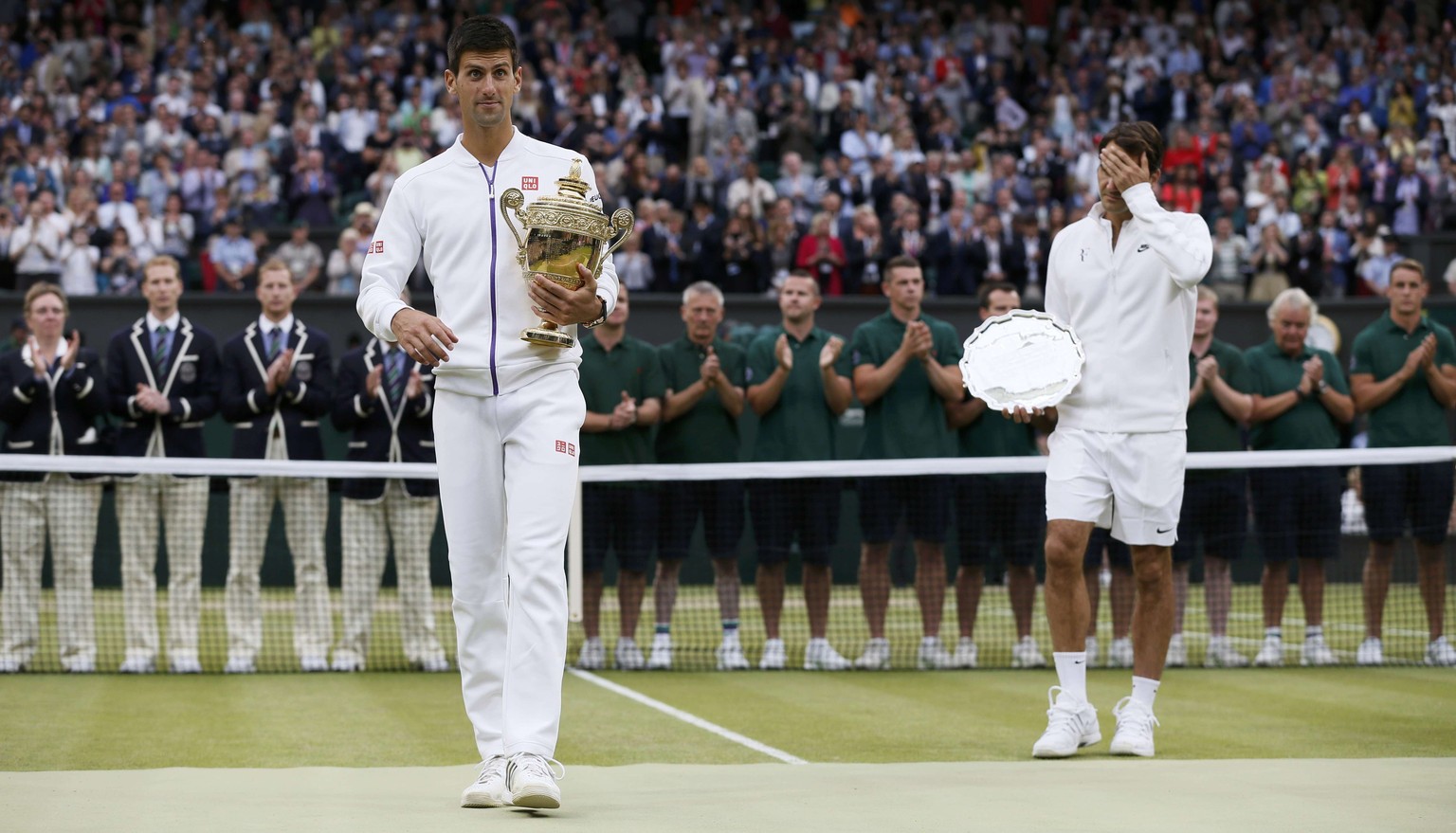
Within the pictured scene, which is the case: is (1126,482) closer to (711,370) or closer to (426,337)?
(426,337)

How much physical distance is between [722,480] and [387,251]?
5899 mm

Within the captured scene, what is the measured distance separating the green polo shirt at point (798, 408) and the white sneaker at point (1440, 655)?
4216 millimetres

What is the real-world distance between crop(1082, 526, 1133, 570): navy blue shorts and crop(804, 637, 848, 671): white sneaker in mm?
1807

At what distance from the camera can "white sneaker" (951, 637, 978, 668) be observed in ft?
37.8

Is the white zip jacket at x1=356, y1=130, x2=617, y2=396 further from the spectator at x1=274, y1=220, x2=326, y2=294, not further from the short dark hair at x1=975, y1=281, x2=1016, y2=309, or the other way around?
the spectator at x1=274, y1=220, x2=326, y2=294

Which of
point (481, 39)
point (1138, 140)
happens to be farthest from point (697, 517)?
point (481, 39)

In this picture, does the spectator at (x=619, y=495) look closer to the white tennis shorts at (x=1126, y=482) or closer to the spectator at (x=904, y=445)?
the spectator at (x=904, y=445)

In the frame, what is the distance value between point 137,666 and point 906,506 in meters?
5.14

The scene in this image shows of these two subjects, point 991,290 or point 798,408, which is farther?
point 991,290

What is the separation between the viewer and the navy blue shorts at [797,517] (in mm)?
11562

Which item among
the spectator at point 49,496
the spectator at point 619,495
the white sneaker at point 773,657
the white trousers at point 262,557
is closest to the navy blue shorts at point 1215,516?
the white sneaker at point 773,657

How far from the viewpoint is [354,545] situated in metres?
11.7

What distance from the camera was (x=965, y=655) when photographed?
37.9 feet

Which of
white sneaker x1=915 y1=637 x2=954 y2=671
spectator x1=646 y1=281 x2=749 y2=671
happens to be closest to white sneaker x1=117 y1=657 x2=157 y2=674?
spectator x1=646 y1=281 x2=749 y2=671
